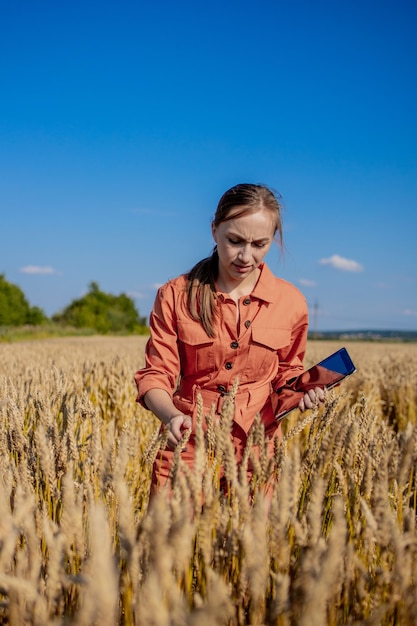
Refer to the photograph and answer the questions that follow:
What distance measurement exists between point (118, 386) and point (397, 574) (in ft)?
11.5

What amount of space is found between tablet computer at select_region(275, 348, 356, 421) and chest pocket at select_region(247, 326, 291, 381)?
148 mm

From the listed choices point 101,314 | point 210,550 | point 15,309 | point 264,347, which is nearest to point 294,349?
point 264,347

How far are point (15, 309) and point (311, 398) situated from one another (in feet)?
169

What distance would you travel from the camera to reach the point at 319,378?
214 centimetres

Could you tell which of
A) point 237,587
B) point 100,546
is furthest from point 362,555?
point 100,546

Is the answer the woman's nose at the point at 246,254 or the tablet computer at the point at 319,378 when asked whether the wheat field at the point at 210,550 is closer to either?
the tablet computer at the point at 319,378

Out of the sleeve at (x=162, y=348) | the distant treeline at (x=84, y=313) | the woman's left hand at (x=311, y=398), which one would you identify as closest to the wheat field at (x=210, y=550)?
the woman's left hand at (x=311, y=398)

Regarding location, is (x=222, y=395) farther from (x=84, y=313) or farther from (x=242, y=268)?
(x=84, y=313)

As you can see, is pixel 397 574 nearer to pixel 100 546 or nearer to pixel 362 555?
pixel 362 555

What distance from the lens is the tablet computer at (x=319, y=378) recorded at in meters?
2.09

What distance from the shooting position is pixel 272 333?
2.41 m

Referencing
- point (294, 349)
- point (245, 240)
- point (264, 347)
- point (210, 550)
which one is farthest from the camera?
point (294, 349)

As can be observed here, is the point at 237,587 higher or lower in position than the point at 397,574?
lower

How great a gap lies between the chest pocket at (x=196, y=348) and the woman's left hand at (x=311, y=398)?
0.45 metres
